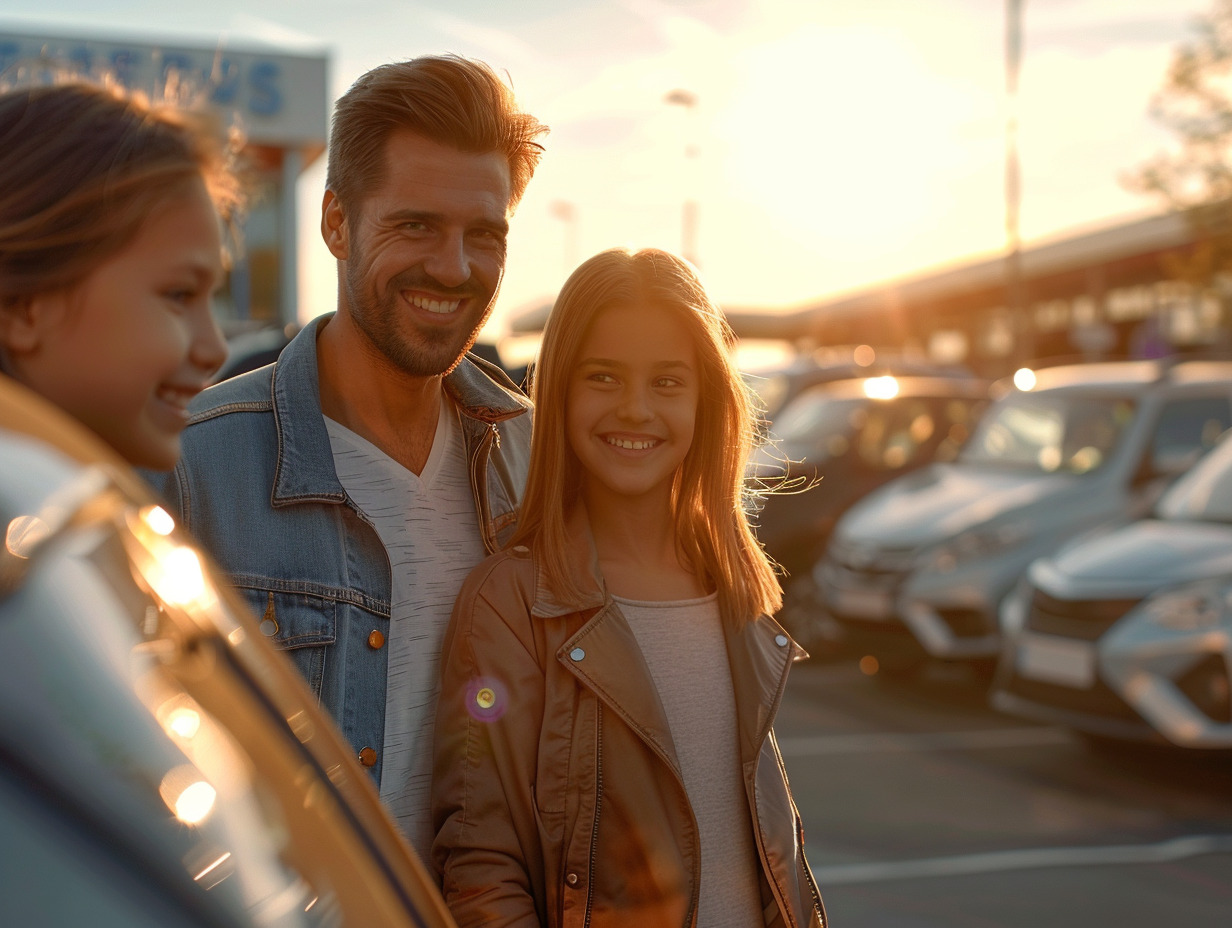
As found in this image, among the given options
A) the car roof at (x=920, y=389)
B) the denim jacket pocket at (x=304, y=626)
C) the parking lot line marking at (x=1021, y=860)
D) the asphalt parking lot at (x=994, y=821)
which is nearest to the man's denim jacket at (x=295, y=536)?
the denim jacket pocket at (x=304, y=626)

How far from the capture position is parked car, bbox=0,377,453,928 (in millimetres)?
598

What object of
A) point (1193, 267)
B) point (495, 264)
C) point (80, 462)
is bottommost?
point (80, 462)

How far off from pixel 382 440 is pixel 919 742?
19.6 ft

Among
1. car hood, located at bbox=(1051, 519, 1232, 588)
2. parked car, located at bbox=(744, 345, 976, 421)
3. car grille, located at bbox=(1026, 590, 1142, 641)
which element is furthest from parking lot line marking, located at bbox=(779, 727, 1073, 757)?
parked car, located at bbox=(744, 345, 976, 421)

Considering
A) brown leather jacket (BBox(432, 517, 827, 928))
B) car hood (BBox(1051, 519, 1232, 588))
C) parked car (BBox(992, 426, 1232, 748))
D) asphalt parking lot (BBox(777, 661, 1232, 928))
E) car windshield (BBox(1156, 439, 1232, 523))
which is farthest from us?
car windshield (BBox(1156, 439, 1232, 523))

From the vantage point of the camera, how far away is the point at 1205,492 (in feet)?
23.6

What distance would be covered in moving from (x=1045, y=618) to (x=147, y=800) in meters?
6.92

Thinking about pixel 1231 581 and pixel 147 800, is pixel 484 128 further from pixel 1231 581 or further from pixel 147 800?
pixel 1231 581

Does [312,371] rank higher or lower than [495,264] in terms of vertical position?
lower

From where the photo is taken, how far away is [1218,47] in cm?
2723

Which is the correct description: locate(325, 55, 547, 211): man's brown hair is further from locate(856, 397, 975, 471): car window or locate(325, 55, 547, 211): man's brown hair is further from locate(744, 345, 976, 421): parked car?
locate(744, 345, 976, 421): parked car

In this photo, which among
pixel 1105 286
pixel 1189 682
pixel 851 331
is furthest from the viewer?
pixel 851 331

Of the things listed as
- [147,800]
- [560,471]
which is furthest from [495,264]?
[147,800]

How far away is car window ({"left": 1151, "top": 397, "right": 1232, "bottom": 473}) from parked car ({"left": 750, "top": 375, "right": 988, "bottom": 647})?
1.59m
